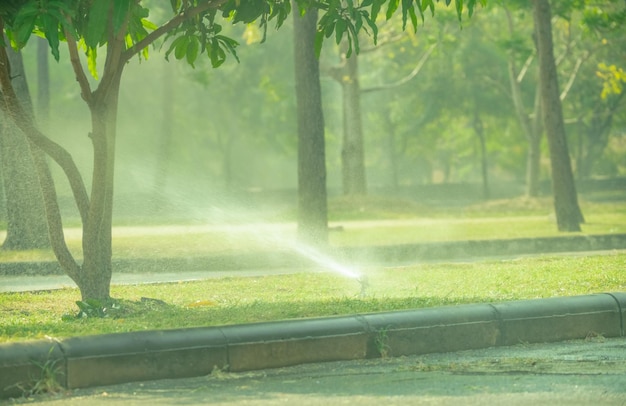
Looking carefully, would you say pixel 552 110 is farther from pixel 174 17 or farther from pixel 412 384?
pixel 412 384

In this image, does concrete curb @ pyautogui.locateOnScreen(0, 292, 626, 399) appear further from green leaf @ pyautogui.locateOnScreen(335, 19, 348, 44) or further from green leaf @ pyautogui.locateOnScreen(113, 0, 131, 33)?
green leaf @ pyautogui.locateOnScreen(335, 19, 348, 44)

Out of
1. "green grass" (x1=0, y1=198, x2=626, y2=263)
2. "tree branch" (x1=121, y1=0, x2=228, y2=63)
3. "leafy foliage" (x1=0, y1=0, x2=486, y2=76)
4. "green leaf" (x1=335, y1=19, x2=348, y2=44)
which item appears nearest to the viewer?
"leafy foliage" (x1=0, y1=0, x2=486, y2=76)

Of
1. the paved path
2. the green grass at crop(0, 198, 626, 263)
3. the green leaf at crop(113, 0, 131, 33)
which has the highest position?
the green leaf at crop(113, 0, 131, 33)

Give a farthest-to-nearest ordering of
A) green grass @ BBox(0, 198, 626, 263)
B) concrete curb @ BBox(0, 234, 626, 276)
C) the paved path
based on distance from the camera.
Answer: green grass @ BBox(0, 198, 626, 263), concrete curb @ BBox(0, 234, 626, 276), the paved path

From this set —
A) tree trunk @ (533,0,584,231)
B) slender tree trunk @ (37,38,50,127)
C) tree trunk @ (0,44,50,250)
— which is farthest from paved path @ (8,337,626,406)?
slender tree trunk @ (37,38,50,127)

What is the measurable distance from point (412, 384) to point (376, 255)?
405 inches

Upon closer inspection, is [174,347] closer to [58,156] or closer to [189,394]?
[189,394]

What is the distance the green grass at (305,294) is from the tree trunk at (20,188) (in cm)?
521

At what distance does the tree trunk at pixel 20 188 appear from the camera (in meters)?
16.6

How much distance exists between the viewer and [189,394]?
631 centimetres

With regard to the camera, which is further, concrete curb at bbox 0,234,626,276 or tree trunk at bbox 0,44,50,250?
tree trunk at bbox 0,44,50,250

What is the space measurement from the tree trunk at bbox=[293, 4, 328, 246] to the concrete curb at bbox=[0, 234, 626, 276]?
3.26 feet

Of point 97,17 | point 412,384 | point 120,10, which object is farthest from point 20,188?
point 412,384

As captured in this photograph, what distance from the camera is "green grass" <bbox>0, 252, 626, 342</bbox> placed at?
8.23 meters
